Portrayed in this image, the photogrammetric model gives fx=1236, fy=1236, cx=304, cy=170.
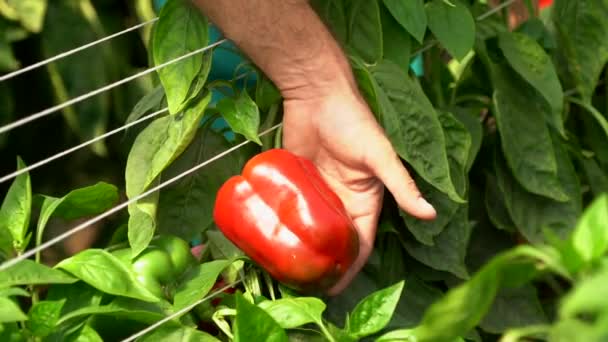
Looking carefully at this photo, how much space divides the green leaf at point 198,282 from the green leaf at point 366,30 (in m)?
0.26

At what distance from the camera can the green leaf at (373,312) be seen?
1.00 metres

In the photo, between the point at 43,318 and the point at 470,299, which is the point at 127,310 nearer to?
the point at 43,318

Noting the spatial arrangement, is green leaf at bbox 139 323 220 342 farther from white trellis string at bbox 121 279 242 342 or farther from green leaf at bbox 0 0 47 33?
green leaf at bbox 0 0 47 33

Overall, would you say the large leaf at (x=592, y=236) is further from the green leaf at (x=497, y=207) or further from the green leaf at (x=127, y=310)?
the green leaf at (x=497, y=207)

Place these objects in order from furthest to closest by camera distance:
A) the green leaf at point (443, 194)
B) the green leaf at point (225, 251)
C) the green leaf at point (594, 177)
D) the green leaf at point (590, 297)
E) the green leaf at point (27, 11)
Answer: the green leaf at point (27, 11)
the green leaf at point (594, 177)
the green leaf at point (443, 194)
the green leaf at point (225, 251)
the green leaf at point (590, 297)

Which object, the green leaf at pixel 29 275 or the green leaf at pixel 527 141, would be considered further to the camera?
the green leaf at pixel 527 141

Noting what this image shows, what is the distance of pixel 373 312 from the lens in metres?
1.01

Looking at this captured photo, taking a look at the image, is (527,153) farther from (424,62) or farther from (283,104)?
(283,104)

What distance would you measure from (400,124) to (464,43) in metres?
0.12

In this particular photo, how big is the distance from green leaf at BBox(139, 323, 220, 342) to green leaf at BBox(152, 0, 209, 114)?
0.19m

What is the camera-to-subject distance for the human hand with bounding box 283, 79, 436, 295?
105 centimetres

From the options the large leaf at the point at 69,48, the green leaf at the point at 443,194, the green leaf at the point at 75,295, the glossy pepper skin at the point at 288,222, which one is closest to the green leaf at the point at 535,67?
the green leaf at the point at 443,194

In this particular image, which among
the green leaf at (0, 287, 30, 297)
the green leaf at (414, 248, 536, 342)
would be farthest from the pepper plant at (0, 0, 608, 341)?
the green leaf at (414, 248, 536, 342)

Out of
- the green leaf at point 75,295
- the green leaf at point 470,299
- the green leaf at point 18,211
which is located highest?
the green leaf at point 470,299
